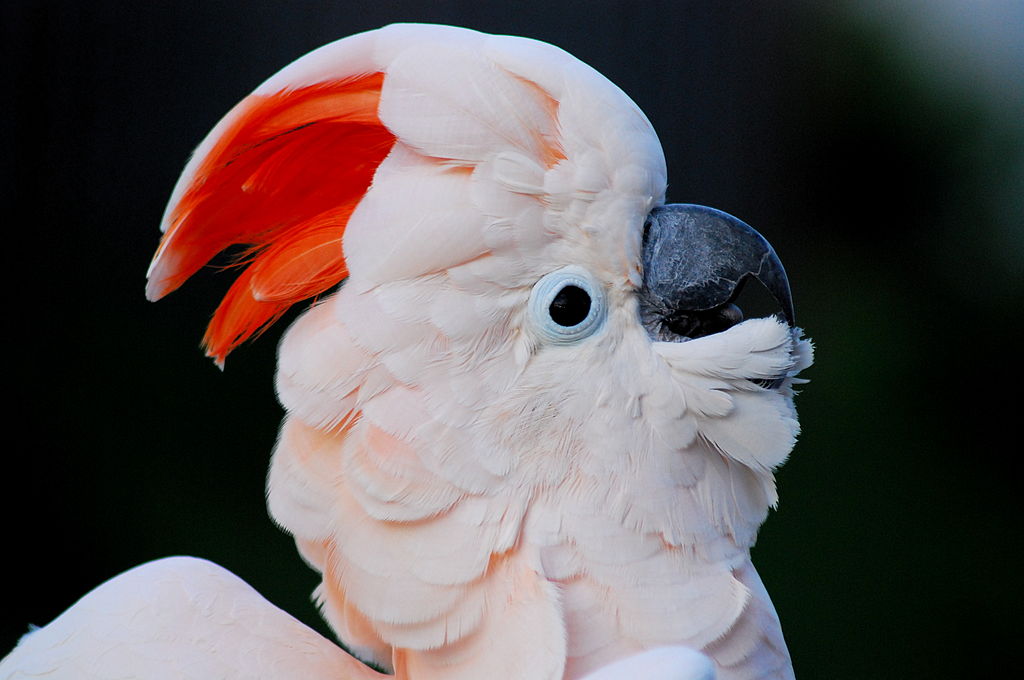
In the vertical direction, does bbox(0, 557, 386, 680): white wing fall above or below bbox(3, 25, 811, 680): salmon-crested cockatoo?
below

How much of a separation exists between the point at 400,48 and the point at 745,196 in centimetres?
234

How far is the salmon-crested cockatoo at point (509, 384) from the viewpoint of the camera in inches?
34.4

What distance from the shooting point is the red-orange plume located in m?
0.94

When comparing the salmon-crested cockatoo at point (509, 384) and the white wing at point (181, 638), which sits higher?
the salmon-crested cockatoo at point (509, 384)

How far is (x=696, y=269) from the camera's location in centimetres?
93

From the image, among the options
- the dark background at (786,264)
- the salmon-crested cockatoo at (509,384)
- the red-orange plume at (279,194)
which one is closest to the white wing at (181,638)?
the salmon-crested cockatoo at (509,384)

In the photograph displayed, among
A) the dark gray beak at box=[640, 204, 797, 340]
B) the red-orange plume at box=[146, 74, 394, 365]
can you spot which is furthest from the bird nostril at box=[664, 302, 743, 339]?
the red-orange plume at box=[146, 74, 394, 365]

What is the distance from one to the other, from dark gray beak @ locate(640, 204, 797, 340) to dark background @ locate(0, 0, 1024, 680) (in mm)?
1982

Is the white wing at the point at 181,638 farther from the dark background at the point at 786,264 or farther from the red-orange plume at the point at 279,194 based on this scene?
the dark background at the point at 786,264

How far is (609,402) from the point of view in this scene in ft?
2.93

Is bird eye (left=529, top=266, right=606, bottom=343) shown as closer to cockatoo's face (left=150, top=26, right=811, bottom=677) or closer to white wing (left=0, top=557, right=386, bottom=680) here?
cockatoo's face (left=150, top=26, right=811, bottom=677)

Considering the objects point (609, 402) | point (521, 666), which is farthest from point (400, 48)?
point (521, 666)

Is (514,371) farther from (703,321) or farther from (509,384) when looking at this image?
(703,321)

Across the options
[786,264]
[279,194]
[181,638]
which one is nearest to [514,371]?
[279,194]
